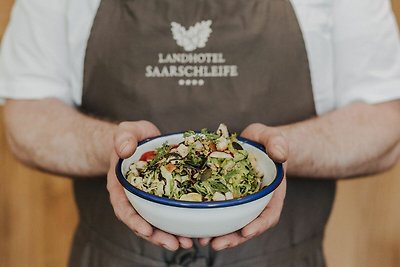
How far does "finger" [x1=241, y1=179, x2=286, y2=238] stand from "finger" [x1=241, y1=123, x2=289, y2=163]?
7 centimetres

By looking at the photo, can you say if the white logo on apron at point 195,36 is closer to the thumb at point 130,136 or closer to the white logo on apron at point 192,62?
the white logo on apron at point 192,62

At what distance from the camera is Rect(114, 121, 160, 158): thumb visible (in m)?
0.92

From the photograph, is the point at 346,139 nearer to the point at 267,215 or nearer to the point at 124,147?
the point at 267,215

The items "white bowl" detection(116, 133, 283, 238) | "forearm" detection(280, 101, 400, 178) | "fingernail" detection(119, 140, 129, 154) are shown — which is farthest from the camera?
"forearm" detection(280, 101, 400, 178)

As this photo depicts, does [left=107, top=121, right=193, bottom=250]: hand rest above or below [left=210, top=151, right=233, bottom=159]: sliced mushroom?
below

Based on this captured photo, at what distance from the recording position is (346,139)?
48.0 inches

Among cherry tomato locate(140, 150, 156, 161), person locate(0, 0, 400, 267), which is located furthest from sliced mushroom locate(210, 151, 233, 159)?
person locate(0, 0, 400, 267)

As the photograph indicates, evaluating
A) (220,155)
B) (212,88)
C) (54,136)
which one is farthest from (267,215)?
(54,136)

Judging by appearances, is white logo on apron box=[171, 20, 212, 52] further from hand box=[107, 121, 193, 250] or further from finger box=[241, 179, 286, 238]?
finger box=[241, 179, 286, 238]

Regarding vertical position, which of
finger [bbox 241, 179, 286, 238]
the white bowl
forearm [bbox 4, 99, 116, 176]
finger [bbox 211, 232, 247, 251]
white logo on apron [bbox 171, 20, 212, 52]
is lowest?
forearm [bbox 4, 99, 116, 176]

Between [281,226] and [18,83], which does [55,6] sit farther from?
[281,226]

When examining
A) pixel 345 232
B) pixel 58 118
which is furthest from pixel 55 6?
pixel 345 232

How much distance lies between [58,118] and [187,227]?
0.52 metres

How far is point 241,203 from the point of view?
2.68 ft
